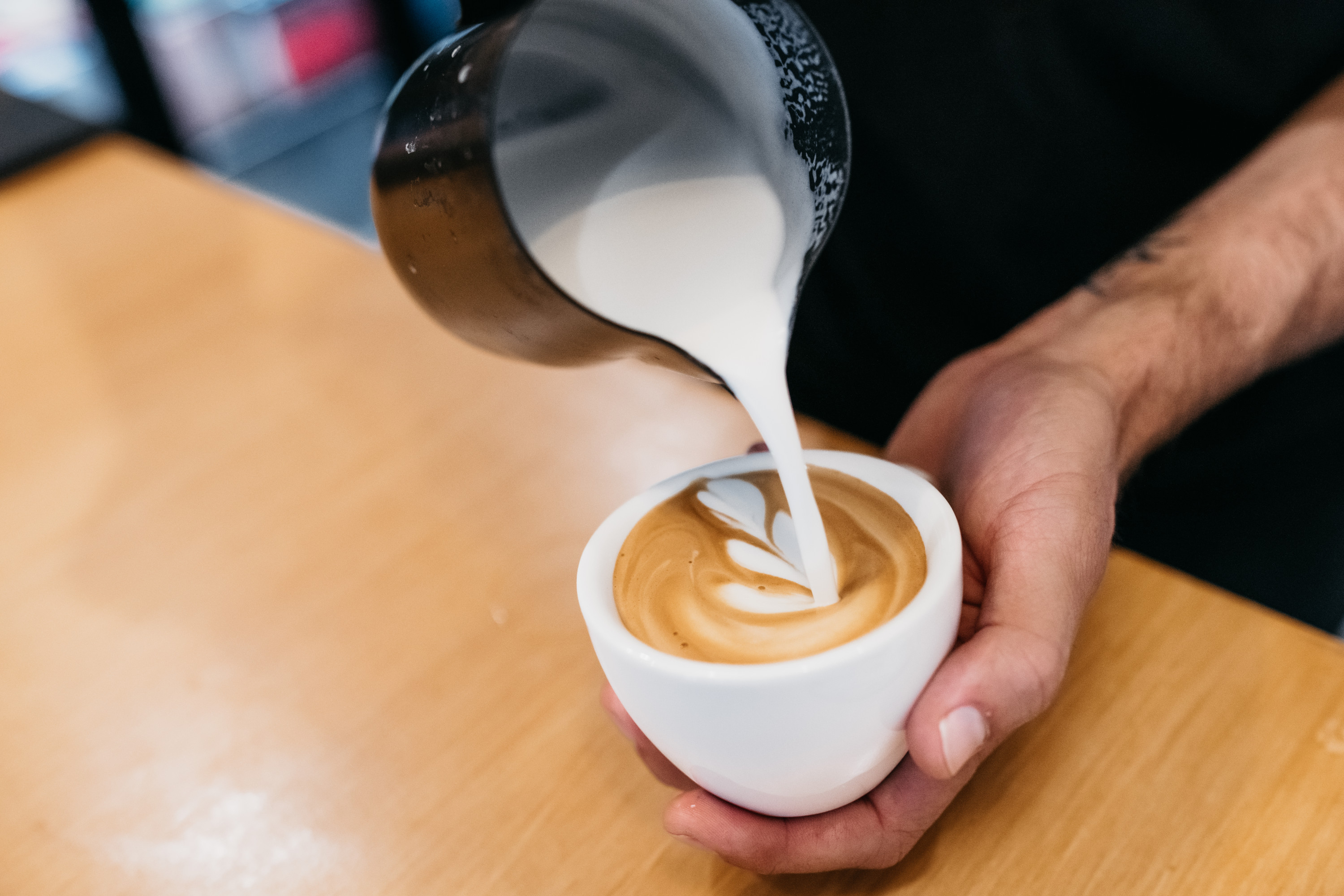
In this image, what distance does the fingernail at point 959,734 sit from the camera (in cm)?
53

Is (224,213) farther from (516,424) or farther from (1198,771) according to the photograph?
(1198,771)

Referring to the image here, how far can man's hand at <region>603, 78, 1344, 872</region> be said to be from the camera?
0.56 m

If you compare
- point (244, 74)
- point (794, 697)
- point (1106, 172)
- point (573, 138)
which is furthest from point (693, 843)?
point (244, 74)

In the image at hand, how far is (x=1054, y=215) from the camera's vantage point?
110cm

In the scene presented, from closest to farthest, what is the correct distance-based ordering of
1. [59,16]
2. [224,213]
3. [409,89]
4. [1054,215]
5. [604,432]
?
[409,89] → [604,432] → [1054,215] → [224,213] → [59,16]

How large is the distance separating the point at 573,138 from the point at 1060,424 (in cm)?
35

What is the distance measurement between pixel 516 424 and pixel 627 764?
0.38 m

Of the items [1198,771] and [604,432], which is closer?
[1198,771]

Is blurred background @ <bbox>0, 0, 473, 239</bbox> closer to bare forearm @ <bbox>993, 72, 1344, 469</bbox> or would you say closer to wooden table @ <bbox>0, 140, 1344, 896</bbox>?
wooden table @ <bbox>0, 140, 1344, 896</bbox>

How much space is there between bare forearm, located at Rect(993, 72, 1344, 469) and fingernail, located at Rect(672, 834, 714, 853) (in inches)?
17.9

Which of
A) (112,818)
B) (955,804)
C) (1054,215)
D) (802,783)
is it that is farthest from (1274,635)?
(112,818)

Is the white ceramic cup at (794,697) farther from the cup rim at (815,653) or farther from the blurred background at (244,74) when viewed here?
the blurred background at (244,74)

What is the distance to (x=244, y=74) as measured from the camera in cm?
333

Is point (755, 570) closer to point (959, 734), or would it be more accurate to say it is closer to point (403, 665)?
point (959, 734)
